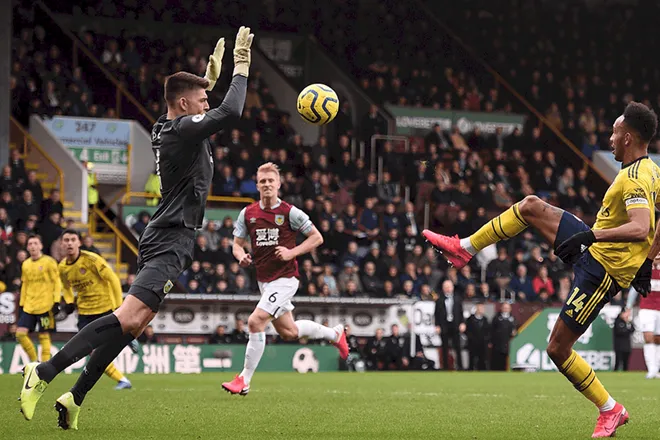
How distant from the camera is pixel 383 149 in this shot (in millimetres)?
30969

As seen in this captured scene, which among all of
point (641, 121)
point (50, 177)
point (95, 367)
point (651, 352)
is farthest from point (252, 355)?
point (50, 177)

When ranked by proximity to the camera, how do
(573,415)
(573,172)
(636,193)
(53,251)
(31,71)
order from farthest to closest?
1. (573,172)
2. (31,71)
3. (53,251)
4. (573,415)
5. (636,193)

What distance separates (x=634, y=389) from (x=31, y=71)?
16.6 m

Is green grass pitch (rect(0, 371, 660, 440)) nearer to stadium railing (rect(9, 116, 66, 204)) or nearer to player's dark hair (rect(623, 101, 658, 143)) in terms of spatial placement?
player's dark hair (rect(623, 101, 658, 143))

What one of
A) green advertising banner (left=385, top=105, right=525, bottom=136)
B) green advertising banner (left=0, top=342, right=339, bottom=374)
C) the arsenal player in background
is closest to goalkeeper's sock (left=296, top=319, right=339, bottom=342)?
green advertising banner (left=0, top=342, right=339, bottom=374)

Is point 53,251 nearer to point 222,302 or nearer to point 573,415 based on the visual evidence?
point 222,302

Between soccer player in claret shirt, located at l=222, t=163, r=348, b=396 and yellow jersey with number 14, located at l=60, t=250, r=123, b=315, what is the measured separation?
77.5 inches

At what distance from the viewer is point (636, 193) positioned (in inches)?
311

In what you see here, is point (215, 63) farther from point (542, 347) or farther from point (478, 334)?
point (542, 347)

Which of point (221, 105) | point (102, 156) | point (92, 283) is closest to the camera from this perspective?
point (221, 105)

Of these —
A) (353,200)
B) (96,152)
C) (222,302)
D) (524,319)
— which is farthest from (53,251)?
(524,319)

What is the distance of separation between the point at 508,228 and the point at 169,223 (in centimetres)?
252

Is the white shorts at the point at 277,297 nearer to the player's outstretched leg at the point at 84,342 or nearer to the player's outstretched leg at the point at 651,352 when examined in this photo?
the player's outstretched leg at the point at 84,342

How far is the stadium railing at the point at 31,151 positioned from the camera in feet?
82.7
